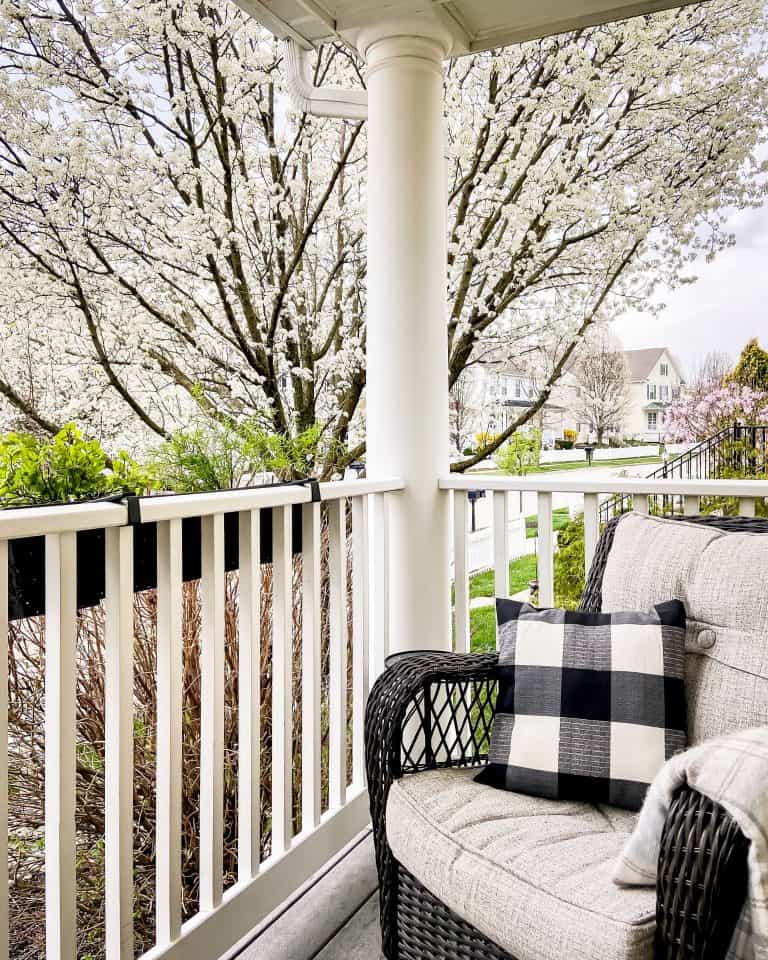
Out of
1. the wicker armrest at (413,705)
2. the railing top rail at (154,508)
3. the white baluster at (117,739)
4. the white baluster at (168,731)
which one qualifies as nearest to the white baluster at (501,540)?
the railing top rail at (154,508)

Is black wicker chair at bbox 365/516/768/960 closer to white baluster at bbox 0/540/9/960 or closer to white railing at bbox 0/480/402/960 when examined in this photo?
white railing at bbox 0/480/402/960

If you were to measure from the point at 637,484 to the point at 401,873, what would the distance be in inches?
48.2

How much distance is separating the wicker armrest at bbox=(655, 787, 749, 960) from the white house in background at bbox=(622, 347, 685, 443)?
2693 mm

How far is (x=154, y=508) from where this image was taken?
138cm

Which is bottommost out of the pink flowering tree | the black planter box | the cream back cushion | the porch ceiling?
the cream back cushion

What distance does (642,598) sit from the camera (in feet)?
5.41

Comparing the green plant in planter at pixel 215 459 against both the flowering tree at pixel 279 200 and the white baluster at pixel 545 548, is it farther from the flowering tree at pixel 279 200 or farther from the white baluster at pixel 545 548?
the flowering tree at pixel 279 200

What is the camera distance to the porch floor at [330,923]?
1717 millimetres

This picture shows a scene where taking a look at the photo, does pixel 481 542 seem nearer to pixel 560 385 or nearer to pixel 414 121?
pixel 560 385

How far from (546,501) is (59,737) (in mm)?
1550

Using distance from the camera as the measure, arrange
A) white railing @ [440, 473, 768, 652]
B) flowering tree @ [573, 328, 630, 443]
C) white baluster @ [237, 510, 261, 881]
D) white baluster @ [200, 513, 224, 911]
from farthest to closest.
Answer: flowering tree @ [573, 328, 630, 443], white railing @ [440, 473, 768, 652], white baluster @ [237, 510, 261, 881], white baluster @ [200, 513, 224, 911]

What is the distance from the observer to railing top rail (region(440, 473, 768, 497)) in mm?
1995

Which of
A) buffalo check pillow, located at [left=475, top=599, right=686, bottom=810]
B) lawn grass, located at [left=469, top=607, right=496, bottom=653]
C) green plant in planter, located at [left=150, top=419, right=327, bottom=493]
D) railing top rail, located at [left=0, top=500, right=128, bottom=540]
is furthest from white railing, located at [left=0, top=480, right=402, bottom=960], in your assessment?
lawn grass, located at [left=469, top=607, right=496, bottom=653]

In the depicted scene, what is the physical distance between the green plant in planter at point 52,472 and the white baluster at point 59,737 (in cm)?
21
